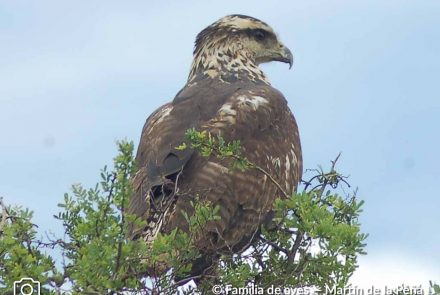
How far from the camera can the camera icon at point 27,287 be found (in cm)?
477

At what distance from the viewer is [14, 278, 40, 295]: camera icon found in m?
4.77

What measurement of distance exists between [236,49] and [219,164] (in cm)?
256

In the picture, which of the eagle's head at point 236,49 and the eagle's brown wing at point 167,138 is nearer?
the eagle's brown wing at point 167,138

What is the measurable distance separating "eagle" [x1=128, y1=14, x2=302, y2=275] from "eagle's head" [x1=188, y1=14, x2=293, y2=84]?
0.21 meters

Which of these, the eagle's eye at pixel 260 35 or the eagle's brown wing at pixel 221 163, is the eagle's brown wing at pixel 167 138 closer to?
the eagle's brown wing at pixel 221 163

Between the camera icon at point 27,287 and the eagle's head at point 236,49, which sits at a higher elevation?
the eagle's head at point 236,49

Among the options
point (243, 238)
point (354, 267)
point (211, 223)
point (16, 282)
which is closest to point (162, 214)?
point (211, 223)

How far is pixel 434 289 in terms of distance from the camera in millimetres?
5031

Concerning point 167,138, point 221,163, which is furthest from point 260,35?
point 221,163

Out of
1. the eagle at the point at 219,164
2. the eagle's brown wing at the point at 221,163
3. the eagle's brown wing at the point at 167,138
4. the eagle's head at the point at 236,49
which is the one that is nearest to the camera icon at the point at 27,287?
the eagle at the point at 219,164

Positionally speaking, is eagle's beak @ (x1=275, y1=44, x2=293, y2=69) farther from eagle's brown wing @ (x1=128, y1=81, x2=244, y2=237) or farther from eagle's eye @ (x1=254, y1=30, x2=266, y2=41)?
eagle's brown wing @ (x1=128, y1=81, x2=244, y2=237)

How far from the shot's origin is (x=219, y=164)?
727 centimetres

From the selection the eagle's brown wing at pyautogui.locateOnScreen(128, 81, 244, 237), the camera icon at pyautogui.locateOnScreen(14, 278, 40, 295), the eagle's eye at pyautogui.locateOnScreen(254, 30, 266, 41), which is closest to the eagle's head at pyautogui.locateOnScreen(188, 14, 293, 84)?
the eagle's eye at pyautogui.locateOnScreen(254, 30, 266, 41)

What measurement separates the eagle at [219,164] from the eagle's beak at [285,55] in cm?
71
